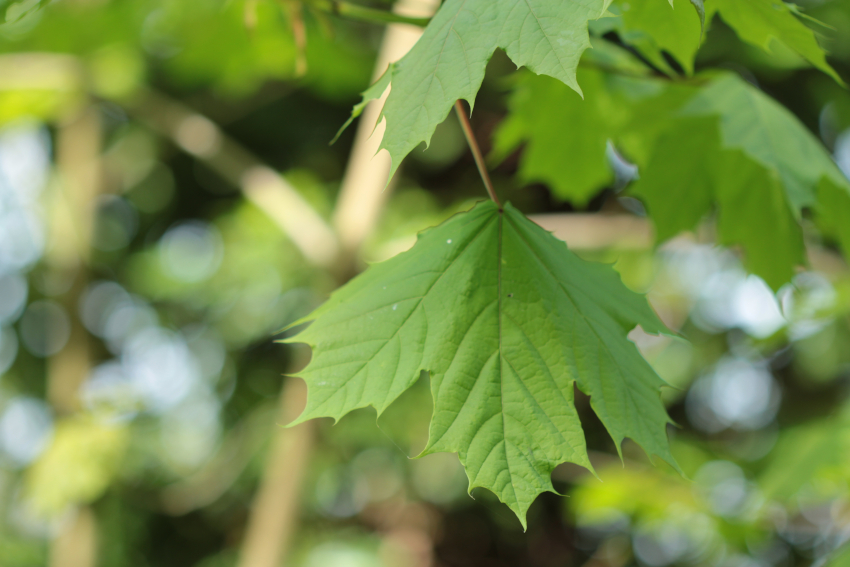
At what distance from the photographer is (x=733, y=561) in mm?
3531

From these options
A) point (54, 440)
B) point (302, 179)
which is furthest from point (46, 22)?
point (54, 440)

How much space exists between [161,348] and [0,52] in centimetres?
263

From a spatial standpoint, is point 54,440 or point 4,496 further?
point 4,496

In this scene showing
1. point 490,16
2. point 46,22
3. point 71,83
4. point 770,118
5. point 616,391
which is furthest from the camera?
point 71,83

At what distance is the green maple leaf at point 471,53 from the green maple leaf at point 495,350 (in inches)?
8.6

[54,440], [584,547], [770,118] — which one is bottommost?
[584,547]

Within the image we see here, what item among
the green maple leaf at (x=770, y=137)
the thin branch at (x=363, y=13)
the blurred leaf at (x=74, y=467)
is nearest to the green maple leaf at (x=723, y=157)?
the green maple leaf at (x=770, y=137)

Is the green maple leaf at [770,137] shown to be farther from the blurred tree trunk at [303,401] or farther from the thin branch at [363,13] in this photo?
the blurred tree trunk at [303,401]

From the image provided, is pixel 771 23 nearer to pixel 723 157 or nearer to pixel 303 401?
pixel 723 157

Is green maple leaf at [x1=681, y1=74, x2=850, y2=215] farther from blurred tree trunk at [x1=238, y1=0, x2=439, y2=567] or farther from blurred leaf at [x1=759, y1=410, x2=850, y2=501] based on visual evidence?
blurred tree trunk at [x1=238, y1=0, x2=439, y2=567]

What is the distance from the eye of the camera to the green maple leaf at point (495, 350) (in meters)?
0.68

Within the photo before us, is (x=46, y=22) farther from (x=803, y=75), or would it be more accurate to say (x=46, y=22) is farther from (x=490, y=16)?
(x=803, y=75)

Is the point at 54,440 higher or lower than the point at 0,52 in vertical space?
lower

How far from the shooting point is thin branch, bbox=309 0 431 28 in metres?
0.88
